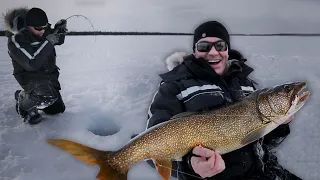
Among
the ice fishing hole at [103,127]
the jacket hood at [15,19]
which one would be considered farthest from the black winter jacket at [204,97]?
the jacket hood at [15,19]

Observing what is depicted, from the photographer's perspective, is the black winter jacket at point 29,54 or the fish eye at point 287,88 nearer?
the fish eye at point 287,88

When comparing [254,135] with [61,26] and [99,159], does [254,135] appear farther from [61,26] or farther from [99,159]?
[61,26]

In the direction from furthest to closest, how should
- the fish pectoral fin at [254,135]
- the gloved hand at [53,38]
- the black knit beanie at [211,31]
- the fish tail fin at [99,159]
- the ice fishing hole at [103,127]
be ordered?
the gloved hand at [53,38] → the ice fishing hole at [103,127] → the black knit beanie at [211,31] → the fish pectoral fin at [254,135] → the fish tail fin at [99,159]

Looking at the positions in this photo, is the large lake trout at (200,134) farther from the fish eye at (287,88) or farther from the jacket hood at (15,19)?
the jacket hood at (15,19)

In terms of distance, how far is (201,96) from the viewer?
255 centimetres

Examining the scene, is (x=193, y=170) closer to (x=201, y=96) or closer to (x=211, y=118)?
(x=211, y=118)

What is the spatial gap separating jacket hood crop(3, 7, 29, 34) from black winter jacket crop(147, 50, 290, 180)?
359cm

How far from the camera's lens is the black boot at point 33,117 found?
5.26 m

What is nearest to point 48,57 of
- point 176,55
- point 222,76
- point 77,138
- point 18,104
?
point 18,104

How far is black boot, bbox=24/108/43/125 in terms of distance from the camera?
526 centimetres

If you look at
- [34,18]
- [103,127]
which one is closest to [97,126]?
[103,127]

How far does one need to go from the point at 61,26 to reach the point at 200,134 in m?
4.51

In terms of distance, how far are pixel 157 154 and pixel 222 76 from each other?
91 centimetres

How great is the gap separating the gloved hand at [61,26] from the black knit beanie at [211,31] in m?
3.62
